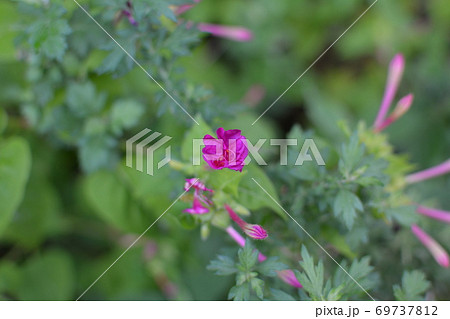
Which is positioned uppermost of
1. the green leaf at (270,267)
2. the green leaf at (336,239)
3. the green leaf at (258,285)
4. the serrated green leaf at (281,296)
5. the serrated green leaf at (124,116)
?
the serrated green leaf at (124,116)

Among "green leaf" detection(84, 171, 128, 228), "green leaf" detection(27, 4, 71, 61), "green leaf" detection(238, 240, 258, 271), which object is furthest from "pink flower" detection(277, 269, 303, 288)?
"green leaf" detection(27, 4, 71, 61)

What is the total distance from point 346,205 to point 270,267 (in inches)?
7.4

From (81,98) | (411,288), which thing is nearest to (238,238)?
(411,288)

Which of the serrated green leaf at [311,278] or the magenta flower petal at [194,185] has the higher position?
the magenta flower petal at [194,185]

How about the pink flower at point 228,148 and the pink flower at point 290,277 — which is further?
the pink flower at point 290,277

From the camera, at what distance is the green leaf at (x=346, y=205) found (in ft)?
2.85

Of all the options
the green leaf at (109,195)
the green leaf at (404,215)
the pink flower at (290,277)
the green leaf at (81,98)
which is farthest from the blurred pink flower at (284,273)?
the green leaf at (81,98)

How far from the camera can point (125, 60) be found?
0.95 metres

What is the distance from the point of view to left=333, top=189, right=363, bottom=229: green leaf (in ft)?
2.85

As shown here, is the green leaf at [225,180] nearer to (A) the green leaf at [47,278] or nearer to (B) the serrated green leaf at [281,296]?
(B) the serrated green leaf at [281,296]

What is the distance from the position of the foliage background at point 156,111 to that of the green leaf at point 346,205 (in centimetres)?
15

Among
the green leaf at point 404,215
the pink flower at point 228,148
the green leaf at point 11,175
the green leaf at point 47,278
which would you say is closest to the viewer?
the pink flower at point 228,148

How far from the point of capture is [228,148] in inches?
29.9
